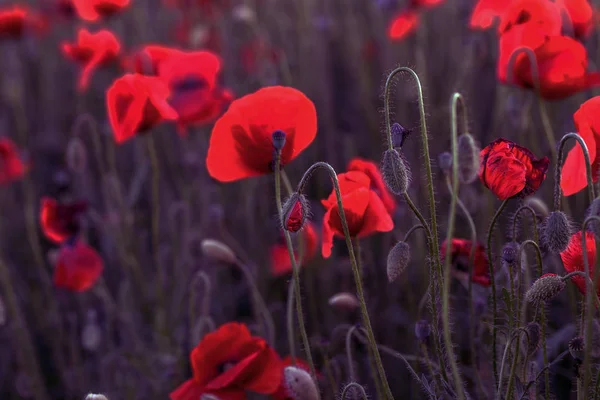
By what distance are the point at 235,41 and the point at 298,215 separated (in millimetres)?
3373

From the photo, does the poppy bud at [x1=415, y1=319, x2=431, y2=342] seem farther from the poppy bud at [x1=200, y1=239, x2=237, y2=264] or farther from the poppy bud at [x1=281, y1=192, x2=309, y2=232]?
the poppy bud at [x1=200, y1=239, x2=237, y2=264]

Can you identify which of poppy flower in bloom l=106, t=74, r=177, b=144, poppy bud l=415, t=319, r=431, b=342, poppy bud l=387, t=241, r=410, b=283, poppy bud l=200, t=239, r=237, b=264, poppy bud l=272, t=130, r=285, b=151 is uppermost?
poppy flower in bloom l=106, t=74, r=177, b=144

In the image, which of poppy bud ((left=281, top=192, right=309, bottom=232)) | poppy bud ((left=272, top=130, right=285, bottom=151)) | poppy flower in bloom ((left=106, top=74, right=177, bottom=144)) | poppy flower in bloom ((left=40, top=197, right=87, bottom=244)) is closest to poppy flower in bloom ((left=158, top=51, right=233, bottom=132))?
poppy flower in bloom ((left=106, top=74, right=177, bottom=144))

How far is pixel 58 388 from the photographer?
209cm

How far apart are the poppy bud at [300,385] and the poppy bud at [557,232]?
0.39 m

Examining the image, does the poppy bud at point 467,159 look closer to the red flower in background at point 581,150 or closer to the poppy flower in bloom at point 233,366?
the red flower in background at point 581,150

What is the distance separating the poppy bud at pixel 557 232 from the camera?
3.19 ft

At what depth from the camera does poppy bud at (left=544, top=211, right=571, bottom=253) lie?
0.97 m

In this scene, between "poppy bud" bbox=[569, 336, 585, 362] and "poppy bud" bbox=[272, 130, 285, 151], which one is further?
"poppy bud" bbox=[272, 130, 285, 151]

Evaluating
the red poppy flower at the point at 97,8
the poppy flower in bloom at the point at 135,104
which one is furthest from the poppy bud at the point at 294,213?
the red poppy flower at the point at 97,8

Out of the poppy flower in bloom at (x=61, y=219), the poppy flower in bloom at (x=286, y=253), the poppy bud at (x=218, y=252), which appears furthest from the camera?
the poppy flower in bloom at (x=61, y=219)

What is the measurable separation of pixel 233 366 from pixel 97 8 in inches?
61.2

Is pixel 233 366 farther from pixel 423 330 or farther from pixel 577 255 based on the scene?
pixel 577 255

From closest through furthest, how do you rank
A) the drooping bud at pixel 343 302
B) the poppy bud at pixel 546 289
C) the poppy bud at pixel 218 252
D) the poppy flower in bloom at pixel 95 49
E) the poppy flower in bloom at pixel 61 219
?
the poppy bud at pixel 546 289 < the drooping bud at pixel 343 302 < the poppy bud at pixel 218 252 < the poppy flower in bloom at pixel 61 219 < the poppy flower in bloom at pixel 95 49
